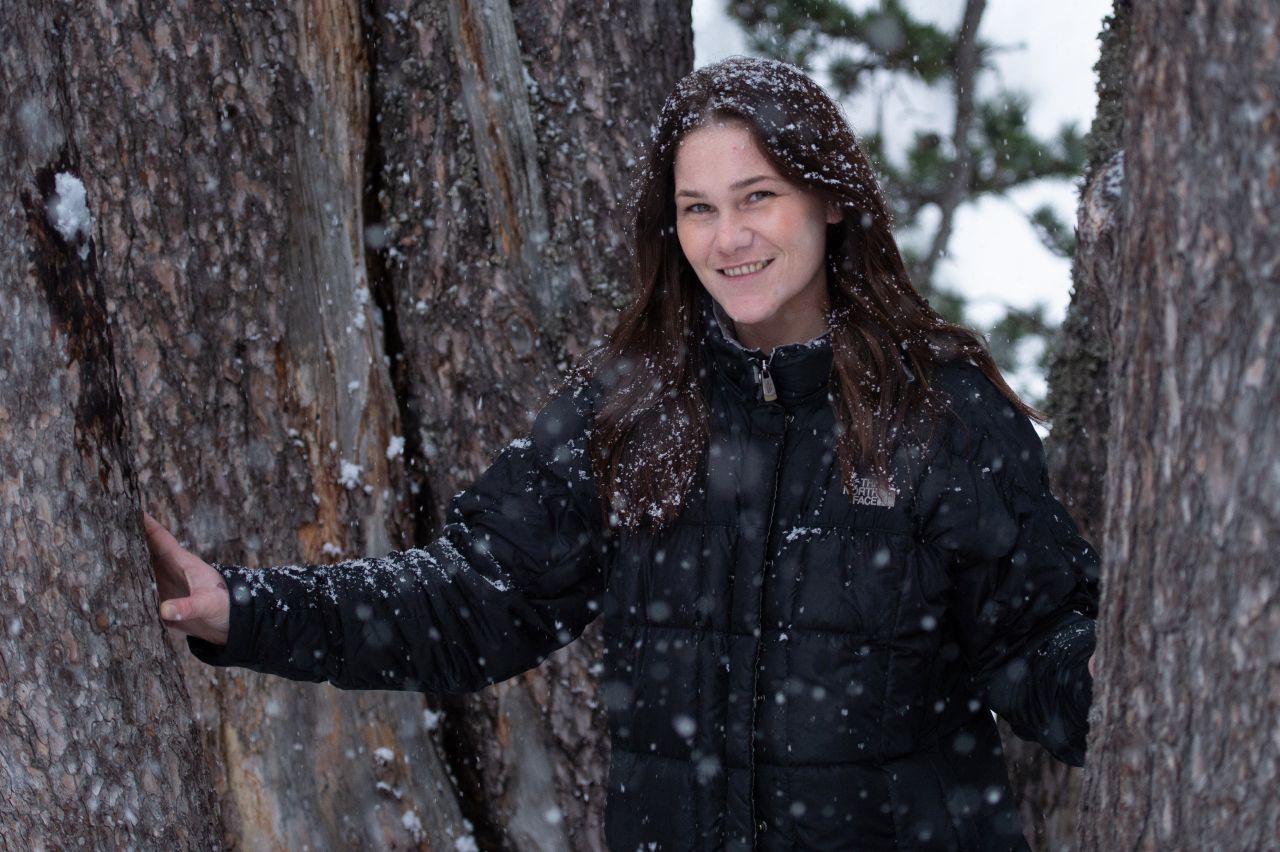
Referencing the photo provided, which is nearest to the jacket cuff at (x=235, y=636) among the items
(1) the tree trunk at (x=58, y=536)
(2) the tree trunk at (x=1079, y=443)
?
(1) the tree trunk at (x=58, y=536)

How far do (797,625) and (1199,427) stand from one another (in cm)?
92

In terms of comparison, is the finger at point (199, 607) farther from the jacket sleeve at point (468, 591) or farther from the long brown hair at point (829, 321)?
the long brown hair at point (829, 321)

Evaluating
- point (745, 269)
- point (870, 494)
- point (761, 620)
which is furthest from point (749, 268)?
point (761, 620)

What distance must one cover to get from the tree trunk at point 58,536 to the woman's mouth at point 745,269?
1.06 meters

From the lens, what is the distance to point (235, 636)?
2.24m

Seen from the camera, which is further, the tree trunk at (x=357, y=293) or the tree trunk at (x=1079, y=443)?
the tree trunk at (x=1079, y=443)

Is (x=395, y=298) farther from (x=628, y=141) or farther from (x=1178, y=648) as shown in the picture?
(x=1178, y=648)

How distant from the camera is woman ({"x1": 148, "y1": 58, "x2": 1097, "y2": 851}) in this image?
221 centimetres

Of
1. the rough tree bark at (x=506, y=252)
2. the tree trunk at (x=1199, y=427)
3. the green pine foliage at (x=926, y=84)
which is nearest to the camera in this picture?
the tree trunk at (x=1199, y=427)

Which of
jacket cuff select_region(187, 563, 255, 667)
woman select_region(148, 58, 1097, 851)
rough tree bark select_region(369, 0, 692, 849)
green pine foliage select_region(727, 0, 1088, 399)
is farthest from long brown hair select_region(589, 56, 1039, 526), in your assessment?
green pine foliage select_region(727, 0, 1088, 399)

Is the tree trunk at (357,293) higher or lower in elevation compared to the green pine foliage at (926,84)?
lower

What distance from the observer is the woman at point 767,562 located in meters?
2.21

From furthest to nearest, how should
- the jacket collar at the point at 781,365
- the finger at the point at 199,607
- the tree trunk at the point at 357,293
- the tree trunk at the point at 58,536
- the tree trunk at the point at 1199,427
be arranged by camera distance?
the tree trunk at the point at 357,293, the jacket collar at the point at 781,365, the finger at the point at 199,607, the tree trunk at the point at 58,536, the tree trunk at the point at 1199,427

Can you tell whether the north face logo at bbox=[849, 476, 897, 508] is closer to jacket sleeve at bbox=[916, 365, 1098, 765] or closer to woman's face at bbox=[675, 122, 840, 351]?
jacket sleeve at bbox=[916, 365, 1098, 765]
